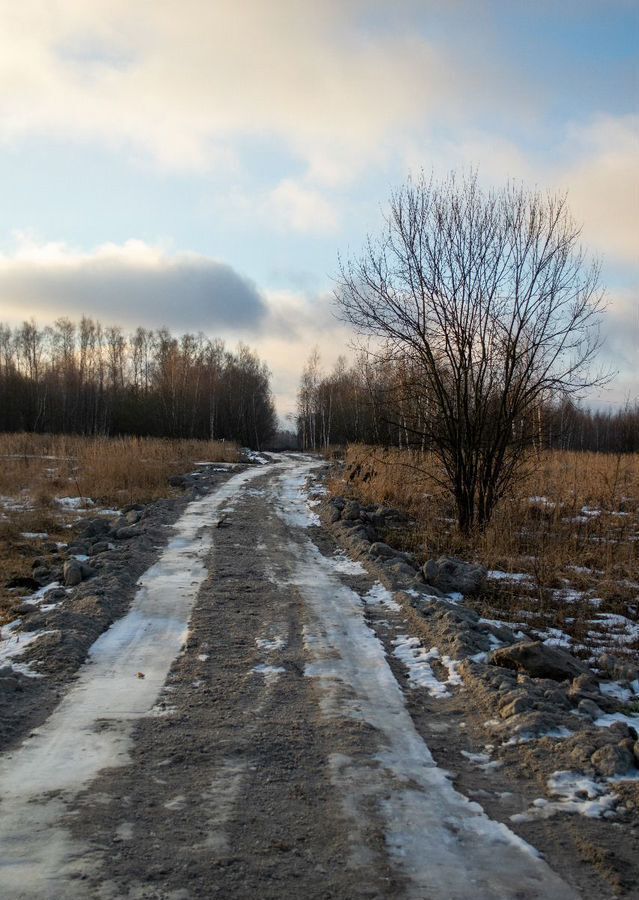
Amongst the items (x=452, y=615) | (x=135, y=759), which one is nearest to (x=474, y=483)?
(x=452, y=615)

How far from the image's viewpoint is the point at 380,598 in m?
7.41

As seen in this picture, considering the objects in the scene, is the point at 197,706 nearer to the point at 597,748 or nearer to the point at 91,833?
the point at 91,833

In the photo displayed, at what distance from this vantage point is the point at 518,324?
11.3 m

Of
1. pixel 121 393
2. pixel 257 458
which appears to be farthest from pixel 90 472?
pixel 121 393

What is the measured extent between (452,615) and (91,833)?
419 centimetres

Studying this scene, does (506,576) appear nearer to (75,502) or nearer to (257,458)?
(75,502)

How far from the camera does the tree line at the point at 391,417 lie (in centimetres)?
1230

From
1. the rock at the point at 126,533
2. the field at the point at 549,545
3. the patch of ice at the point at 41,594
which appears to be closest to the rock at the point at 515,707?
the field at the point at 549,545

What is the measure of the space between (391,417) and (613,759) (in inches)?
415

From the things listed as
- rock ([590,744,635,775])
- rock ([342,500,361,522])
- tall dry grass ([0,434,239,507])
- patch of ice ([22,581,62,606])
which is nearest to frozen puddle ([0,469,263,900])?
patch of ice ([22,581,62,606])

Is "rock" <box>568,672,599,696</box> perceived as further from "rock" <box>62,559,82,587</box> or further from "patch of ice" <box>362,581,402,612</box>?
"rock" <box>62,559,82,587</box>

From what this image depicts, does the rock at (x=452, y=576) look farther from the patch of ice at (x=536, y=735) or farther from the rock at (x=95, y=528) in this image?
the rock at (x=95, y=528)

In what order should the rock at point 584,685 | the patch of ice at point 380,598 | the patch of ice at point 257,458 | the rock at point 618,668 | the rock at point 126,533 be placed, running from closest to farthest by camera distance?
the rock at point 584,685, the rock at point 618,668, the patch of ice at point 380,598, the rock at point 126,533, the patch of ice at point 257,458

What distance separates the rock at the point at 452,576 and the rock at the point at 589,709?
3.58 meters
